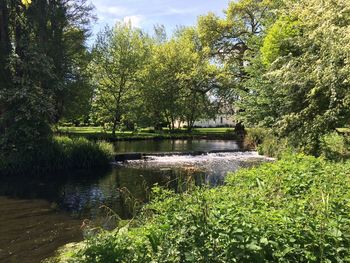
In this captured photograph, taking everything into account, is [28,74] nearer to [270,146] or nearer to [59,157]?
[59,157]

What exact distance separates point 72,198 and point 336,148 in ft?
36.2

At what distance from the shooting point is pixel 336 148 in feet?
53.1

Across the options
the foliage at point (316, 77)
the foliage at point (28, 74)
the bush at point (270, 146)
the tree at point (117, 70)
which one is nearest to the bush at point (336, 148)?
the foliage at point (316, 77)

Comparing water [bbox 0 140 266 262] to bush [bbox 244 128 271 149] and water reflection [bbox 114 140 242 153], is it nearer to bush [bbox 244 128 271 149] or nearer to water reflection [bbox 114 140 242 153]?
bush [bbox 244 128 271 149]

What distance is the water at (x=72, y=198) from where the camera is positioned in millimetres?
8258

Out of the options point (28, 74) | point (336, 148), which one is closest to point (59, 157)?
point (28, 74)

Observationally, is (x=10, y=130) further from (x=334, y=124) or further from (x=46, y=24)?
(x=334, y=124)

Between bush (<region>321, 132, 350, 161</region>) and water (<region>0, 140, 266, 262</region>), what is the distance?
4.24 metres

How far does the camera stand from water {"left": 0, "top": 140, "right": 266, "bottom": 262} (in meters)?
8.26

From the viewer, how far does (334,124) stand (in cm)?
1383

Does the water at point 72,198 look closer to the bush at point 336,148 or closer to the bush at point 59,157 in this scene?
the bush at point 59,157

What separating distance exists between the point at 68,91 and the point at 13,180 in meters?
8.90

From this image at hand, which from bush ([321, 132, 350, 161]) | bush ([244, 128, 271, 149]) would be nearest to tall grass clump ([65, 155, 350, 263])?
bush ([321, 132, 350, 161])

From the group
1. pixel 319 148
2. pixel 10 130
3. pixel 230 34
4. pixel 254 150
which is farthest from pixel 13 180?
pixel 230 34
